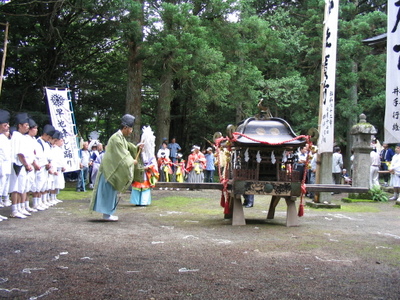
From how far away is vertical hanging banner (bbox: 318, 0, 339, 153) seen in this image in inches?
466

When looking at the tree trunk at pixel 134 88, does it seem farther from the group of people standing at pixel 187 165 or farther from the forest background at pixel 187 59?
the group of people standing at pixel 187 165

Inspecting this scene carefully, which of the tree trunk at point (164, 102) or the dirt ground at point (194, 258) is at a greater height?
the tree trunk at point (164, 102)

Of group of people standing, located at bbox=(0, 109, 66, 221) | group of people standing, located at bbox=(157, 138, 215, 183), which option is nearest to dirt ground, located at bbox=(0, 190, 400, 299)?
group of people standing, located at bbox=(0, 109, 66, 221)

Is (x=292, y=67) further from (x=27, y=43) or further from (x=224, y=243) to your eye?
(x=224, y=243)

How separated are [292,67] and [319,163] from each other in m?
13.0

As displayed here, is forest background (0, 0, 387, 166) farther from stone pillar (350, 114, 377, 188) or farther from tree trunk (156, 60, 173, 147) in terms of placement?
stone pillar (350, 114, 377, 188)

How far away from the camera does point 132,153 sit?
933cm

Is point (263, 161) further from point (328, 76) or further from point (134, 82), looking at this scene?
Result: point (134, 82)

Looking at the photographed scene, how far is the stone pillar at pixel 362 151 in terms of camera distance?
46.4 feet

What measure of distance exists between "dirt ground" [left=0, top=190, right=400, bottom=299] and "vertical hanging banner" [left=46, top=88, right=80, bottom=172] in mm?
5268

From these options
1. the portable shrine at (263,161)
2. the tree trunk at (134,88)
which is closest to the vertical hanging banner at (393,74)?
the portable shrine at (263,161)

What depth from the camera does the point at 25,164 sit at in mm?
9086

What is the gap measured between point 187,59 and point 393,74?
36.8ft

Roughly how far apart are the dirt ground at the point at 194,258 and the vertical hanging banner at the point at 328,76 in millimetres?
2925
